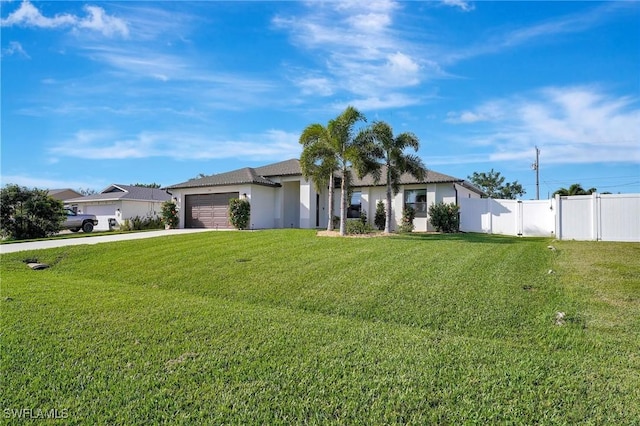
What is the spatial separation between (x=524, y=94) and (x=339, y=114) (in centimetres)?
787

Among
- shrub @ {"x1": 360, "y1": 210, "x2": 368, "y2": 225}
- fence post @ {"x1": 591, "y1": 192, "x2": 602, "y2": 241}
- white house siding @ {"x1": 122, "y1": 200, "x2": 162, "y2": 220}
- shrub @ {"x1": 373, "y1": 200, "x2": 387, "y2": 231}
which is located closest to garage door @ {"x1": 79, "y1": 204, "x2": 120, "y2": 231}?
white house siding @ {"x1": 122, "y1": 200, "x2": 162, "y2": 220}

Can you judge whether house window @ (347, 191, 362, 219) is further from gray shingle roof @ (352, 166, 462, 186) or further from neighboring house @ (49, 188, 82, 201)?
neighboring house @ (49, 188, 82, 201)

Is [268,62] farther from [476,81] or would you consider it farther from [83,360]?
[83,360]

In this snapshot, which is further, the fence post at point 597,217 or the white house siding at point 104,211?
the white house siding at point 104,211

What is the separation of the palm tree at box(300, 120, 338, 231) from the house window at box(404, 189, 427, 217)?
6138mm

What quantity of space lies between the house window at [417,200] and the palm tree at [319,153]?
6.14 m

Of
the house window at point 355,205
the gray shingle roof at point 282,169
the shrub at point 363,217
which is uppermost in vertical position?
the gray shingle roof at point 282,169

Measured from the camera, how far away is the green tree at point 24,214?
20078 mm

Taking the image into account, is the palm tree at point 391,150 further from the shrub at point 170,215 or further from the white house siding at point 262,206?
the shrub at point 170,215

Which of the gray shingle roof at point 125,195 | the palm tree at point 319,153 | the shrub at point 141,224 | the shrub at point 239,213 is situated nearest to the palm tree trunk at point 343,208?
the palm tree at point 319,153

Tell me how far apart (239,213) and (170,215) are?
597 centimetres

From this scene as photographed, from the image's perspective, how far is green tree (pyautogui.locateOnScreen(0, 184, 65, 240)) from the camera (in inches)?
790

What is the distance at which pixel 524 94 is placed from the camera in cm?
1534

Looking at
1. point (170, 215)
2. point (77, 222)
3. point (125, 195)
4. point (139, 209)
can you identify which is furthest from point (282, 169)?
point (77, 222)
